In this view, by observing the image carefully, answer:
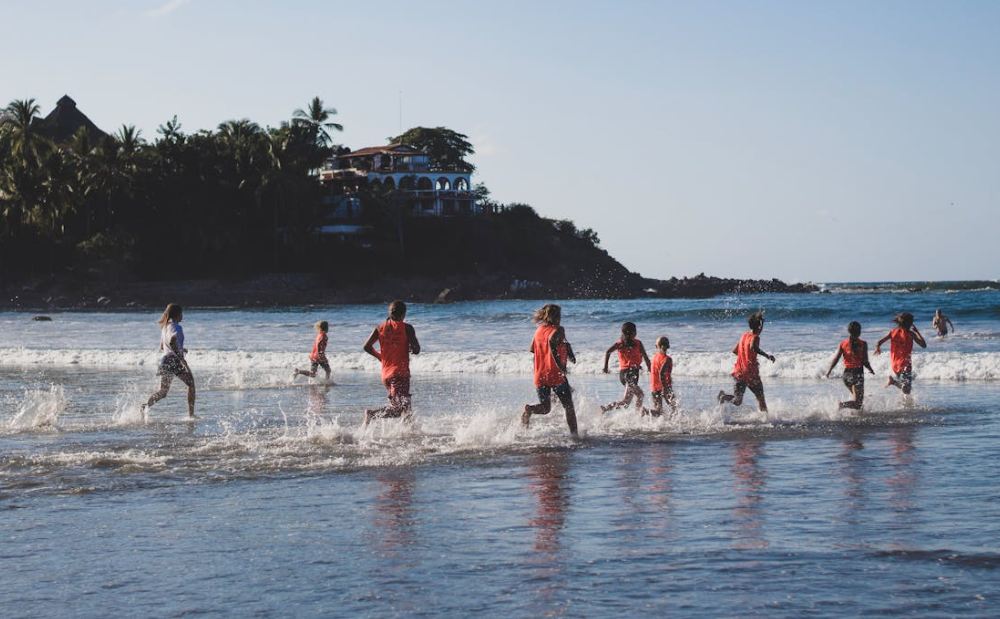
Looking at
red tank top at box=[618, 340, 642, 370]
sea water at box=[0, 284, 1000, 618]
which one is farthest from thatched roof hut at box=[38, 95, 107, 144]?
red tank top at box=[618, 340, 642, 370]

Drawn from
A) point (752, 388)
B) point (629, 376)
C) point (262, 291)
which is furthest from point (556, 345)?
point (262, 291)

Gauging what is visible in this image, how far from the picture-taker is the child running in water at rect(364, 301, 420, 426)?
11023 mm

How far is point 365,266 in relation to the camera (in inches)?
3211

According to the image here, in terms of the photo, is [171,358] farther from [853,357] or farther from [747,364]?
[853,357]

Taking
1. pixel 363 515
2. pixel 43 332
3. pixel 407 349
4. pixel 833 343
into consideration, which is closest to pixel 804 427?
pixel 407 349

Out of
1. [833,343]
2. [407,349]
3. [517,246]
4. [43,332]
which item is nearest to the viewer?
[407,349]

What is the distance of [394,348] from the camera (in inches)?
436

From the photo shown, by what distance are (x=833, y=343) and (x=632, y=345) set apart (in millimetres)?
17257

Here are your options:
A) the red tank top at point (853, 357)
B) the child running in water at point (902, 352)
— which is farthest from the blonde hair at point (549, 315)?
the child running in water at point (902, 352)

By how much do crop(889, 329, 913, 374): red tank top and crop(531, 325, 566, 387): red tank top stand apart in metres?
5.54

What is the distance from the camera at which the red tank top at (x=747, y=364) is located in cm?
1271

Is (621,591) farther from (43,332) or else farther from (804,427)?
(43,332)

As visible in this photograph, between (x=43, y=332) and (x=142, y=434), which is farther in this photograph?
(x=43, y=332)

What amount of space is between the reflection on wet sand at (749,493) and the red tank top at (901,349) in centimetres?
421
